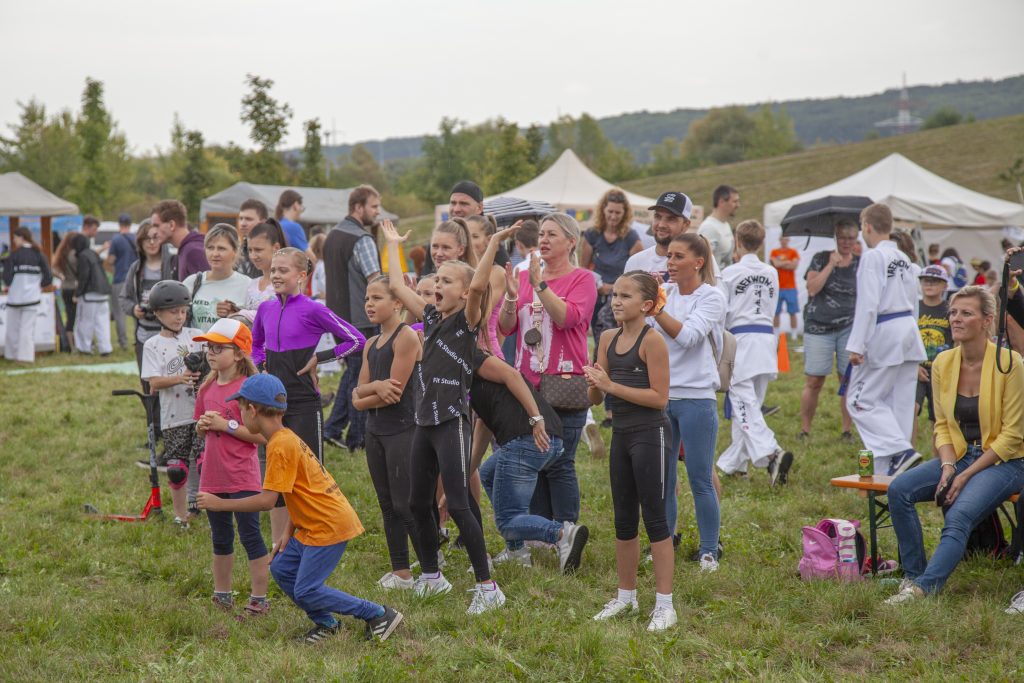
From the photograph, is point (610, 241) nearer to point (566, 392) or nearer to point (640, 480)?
point (566, 392)

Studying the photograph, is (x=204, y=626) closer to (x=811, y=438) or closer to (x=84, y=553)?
(x=84, y=553)

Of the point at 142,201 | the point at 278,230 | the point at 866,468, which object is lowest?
the point at 866,468

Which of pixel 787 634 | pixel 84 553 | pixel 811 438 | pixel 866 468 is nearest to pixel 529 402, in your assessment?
pixel 787 634

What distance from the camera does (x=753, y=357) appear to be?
8.43 meters

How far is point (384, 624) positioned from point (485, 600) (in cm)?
62

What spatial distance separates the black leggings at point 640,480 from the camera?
5.01 metres

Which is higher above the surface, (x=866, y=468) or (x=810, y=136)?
(x=810, y=136)

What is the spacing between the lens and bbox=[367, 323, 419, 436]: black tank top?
18.0 feet

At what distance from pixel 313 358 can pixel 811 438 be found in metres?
5.92

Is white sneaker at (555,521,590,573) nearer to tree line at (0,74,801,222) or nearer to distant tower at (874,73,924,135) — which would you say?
tree line at (0,74,801,222)

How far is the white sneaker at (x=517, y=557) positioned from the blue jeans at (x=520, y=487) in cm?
17

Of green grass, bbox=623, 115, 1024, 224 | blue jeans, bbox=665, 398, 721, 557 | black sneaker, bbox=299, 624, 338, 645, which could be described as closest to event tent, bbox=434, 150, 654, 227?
blue jeans, bbox=665, 398, 721, 557

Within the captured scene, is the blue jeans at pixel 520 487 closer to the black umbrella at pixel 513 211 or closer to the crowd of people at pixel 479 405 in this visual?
the crowd of people at pixel 479 405

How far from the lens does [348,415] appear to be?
934 centimetres
